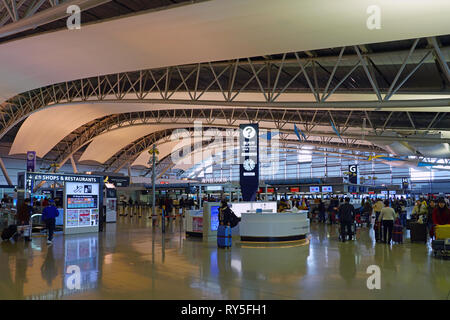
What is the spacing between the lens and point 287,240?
44.3 feet

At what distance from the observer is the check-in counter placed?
13203mm

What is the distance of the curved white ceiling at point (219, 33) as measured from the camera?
10.4 metres

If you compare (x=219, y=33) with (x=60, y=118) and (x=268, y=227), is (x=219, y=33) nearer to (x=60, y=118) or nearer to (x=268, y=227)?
(x=268, y=227)

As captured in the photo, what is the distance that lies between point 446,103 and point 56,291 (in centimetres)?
1553

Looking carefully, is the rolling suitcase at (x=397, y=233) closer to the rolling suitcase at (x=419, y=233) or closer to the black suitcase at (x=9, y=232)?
the rolling suitcase at (x=419, y=233)

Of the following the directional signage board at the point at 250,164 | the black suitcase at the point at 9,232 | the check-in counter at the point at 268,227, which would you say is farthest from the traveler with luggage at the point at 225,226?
the black suitcase at the point at 9,232

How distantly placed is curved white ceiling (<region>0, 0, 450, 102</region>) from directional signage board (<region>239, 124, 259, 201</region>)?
4309mm

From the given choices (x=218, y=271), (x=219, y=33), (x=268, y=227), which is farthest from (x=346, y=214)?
A: (x=219, y=33)

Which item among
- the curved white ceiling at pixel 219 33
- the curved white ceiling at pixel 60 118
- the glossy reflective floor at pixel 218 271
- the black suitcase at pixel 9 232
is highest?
the curved white ceiling at pixel 60 118

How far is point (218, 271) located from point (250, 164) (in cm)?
942

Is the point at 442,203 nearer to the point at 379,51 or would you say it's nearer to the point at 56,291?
the point at 379,51

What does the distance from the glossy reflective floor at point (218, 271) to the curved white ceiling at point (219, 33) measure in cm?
662

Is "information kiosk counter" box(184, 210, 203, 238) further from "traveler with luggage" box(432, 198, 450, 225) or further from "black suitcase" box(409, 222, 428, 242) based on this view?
"traveler with luggage" box(432, 198, 450, 225)
